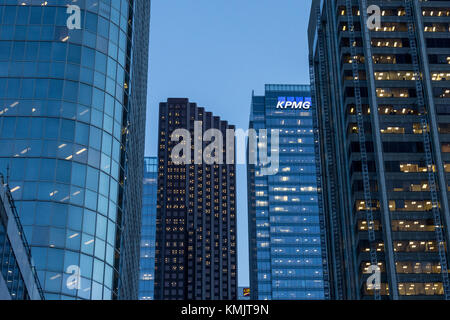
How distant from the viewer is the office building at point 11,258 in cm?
3756

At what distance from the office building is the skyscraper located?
7597 cm

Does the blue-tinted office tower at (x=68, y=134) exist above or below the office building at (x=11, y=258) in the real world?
above

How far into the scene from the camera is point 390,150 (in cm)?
11988

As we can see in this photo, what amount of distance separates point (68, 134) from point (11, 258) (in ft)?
92.7

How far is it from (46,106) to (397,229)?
225ft

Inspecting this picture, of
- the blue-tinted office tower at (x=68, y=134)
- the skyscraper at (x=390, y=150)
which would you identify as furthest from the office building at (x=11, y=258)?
the skyscraper at (x=390, y=150)

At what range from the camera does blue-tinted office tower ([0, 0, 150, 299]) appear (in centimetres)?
6219

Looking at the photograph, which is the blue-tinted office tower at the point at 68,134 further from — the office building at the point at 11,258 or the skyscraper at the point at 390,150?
the skyscraper at the point at 390,150

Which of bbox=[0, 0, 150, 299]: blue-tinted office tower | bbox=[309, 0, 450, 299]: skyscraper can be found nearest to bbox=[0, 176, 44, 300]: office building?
bbox=[0, 0, 150, 299]: blue-tinted office tower

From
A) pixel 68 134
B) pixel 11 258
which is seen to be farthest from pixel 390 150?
pixel 11 258

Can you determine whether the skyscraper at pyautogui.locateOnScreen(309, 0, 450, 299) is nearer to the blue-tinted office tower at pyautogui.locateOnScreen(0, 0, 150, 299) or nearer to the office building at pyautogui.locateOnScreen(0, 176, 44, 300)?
the blue-tinted office tower at pyautogui.locateOnScreen(0, 0, 150, 299)

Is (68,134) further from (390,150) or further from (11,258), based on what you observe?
(390,150)

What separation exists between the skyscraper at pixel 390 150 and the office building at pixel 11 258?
7597 cm
